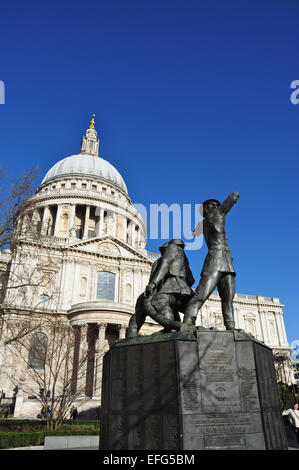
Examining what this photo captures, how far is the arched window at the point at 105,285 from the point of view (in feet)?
134

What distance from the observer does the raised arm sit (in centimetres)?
706

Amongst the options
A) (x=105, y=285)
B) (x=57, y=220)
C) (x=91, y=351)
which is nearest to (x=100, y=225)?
(x=57, y=220)

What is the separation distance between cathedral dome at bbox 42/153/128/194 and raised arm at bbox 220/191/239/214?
188 ft

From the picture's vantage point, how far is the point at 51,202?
2127 inches

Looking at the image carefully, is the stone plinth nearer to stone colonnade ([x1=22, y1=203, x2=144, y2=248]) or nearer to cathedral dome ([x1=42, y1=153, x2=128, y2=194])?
stone colonnade ([x1=22, y1=203, x2=144, y2=248])

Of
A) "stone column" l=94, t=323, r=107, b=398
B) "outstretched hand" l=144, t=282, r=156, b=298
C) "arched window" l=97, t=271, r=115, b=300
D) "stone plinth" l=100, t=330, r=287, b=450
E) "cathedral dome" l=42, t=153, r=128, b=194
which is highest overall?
"cathedral dome" l=42, t=153, r=128, b=194

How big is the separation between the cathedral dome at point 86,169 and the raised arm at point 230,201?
57316 mm

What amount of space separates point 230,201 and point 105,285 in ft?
117

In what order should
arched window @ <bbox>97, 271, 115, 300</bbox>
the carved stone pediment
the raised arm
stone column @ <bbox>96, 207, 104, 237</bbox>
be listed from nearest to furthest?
the raised arm → arched window @ <bbox>97, 271, 115, 300</bbox> → the carved stone pediment → stone column @ <bbox>96, 207, 104, 237</bbox>

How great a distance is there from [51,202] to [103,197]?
321 inches

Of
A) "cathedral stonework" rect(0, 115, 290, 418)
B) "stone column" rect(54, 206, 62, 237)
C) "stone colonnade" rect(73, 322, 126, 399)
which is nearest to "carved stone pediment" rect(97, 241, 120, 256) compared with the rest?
"cathedral stonework" rect(0, 115, 290, 418)

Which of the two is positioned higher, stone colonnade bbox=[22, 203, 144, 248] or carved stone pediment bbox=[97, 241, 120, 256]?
stone colonnade bbox=[22, 203, 144, 248]

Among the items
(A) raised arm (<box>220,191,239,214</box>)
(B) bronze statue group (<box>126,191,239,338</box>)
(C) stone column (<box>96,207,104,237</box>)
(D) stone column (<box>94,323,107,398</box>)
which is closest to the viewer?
(B) bronze statue group (<box>126,191,239,338</box>)
